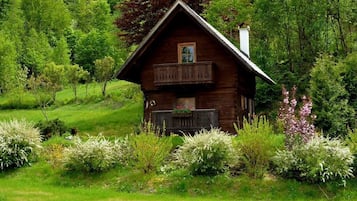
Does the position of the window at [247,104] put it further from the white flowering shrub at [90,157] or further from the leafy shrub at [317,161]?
the leafy shrub at [317,161]

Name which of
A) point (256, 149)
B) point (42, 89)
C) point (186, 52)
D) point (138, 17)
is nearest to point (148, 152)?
point (256, 149)

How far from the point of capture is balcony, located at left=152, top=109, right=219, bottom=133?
28922mm

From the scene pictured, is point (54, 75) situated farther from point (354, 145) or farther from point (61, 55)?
point (354, 145)

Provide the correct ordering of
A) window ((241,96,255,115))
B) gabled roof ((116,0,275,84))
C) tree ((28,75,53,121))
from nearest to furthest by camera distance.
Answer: gabled roof ((116,0,275,84)), window ((241,96,255,115)), tree ((28,75,53,121))

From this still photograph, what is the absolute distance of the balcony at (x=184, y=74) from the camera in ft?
96.7

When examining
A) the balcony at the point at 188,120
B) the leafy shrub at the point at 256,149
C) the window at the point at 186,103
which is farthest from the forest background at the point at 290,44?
the leafy shrub at the point at 256,149

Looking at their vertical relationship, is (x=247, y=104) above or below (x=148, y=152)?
above

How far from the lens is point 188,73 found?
29625 mm

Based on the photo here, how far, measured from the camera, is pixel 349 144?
65.4 feet

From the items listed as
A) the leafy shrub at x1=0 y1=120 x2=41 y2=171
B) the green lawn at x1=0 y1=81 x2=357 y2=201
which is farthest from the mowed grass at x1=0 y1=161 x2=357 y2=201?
the leafy shrub at x1=0 y1=120 x2=41 y2=171

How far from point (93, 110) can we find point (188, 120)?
1657cm

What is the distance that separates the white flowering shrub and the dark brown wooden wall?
1014 cm

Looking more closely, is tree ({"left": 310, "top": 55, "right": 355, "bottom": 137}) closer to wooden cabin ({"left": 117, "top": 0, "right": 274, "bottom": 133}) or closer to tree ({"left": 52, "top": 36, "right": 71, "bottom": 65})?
wooden cabin ({"left": 117, "top": 0, "right": 274, "bottom": 133})

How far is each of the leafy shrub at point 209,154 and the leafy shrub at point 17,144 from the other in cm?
676
